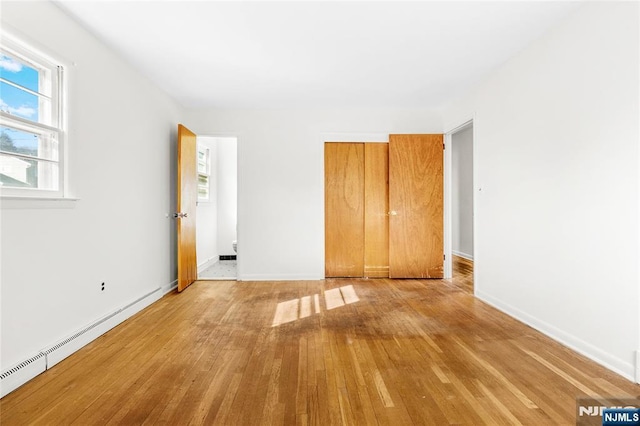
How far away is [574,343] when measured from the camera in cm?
230

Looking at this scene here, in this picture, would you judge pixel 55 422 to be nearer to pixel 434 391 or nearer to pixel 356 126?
pixel 434 391

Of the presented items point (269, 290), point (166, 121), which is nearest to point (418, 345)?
point (269, 290)

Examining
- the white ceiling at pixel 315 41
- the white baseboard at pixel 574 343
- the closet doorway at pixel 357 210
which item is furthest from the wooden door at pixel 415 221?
the white baseboard at pixel 574 343

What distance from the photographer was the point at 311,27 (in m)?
2.47

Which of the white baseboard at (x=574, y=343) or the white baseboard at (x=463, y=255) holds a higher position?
the white baseboard at (x=463, y=255)

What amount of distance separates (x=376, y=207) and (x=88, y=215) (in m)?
3.49

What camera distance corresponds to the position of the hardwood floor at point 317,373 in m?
1.58

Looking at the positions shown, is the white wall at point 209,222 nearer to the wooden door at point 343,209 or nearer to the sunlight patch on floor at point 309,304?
the wooden door at point 343,209

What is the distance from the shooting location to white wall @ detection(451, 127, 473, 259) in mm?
6340

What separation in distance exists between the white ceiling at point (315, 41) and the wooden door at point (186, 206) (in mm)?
662

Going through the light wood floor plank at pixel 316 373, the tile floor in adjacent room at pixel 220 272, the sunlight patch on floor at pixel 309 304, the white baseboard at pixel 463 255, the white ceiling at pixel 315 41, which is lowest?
the light wood floor plank at pixel 316 373

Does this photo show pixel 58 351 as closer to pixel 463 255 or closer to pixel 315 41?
pixel 315 41

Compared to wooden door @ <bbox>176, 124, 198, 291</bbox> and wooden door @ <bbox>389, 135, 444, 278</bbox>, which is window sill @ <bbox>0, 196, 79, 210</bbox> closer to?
wooden door @ <bbox>176, 124, 198, 291</bbox>

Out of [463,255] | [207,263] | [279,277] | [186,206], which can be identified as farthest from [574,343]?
[207,263]
